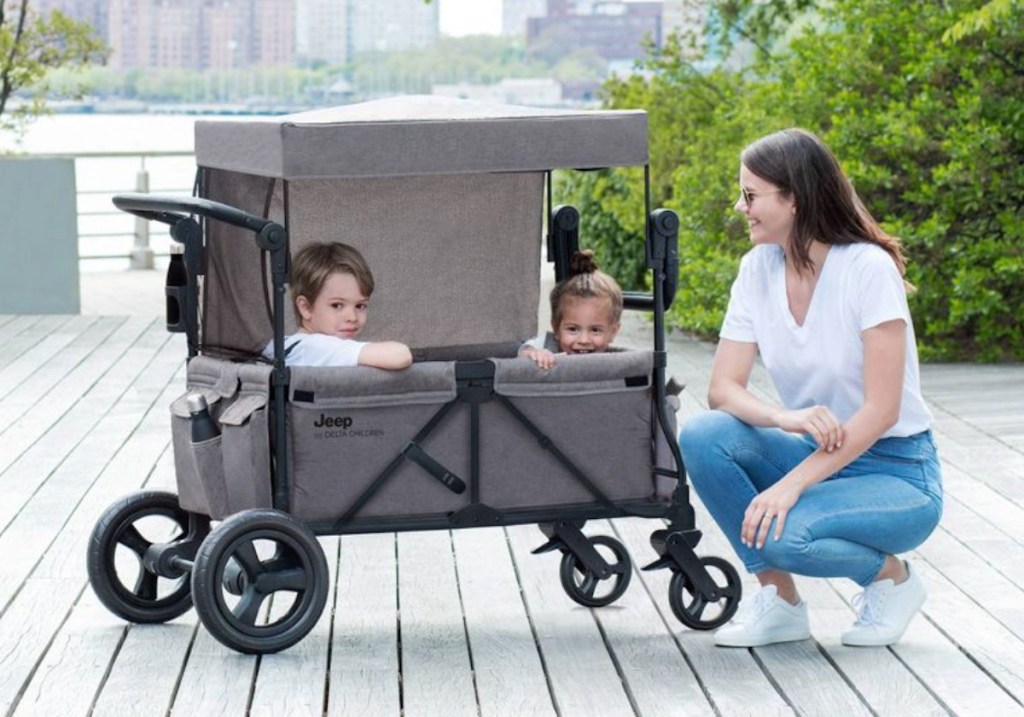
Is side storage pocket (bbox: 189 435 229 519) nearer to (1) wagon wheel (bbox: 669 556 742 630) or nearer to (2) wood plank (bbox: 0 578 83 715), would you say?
(2) wood plank (bbox: 0 578 83 715)

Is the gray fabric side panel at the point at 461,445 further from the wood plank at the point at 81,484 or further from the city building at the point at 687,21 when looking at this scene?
the city building at the point at 687,21

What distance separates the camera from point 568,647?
410cm

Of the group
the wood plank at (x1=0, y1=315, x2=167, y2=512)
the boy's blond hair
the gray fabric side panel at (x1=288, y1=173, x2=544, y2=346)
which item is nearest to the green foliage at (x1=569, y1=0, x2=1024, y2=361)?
the wood plank at (x1=0, y1=315, x2=167, y2=512)

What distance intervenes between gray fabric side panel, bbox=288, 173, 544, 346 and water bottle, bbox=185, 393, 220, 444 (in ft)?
3.40

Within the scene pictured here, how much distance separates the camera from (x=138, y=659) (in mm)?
4008

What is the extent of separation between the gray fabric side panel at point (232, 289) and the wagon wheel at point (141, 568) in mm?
483

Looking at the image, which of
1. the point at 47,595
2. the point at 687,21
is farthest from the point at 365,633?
the point at 687,21

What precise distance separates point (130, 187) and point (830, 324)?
12484mm

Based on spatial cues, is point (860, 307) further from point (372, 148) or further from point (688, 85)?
point (688, 85)

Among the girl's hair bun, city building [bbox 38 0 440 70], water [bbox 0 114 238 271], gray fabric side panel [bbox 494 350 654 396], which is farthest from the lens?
city building [bbox 38 0 440 70]

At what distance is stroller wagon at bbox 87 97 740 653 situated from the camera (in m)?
3.90

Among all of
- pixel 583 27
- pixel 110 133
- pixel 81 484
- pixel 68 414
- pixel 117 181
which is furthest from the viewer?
pixel 583 27

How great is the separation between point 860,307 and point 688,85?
8.15 meters

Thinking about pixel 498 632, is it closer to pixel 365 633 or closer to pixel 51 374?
pixel 365 633
